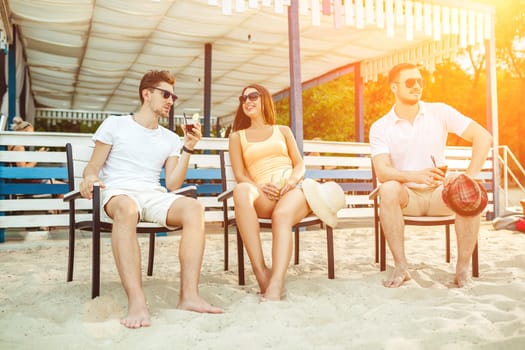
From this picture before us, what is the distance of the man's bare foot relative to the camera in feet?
9.50

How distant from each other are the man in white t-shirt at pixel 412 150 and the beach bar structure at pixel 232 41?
262cm

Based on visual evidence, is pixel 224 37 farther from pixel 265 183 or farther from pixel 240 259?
pixel 240 259

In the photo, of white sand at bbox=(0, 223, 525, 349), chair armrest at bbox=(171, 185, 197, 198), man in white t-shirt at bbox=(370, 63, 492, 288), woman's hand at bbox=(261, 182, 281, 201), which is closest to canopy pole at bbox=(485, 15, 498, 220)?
white sand at bbox=(0, 223, 525, 349)

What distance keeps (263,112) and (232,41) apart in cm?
558

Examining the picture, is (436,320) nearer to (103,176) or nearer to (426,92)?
(103,176)

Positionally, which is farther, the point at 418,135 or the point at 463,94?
the point at 463,94

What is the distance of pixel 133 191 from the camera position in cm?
275

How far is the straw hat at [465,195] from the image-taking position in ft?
9.50

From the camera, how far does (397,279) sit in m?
2.93

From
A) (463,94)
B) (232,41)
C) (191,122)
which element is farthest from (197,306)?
(463,94)

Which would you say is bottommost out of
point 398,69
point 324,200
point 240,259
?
point 240,259

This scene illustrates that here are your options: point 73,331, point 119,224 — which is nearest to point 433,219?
point 119,224

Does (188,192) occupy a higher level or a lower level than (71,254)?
higher

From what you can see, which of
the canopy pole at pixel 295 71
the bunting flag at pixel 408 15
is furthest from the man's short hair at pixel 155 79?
the canopy pole at pixel 295 71
